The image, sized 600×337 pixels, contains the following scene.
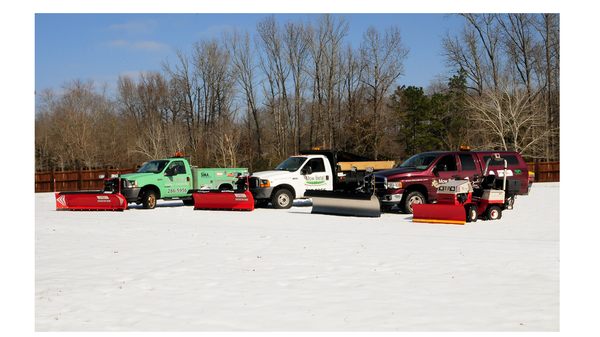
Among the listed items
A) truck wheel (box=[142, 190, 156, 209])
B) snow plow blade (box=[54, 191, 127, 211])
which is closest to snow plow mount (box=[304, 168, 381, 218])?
truck wheel (box=[142, 190, 156, 209])

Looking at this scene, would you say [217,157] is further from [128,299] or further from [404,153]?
[128,299]

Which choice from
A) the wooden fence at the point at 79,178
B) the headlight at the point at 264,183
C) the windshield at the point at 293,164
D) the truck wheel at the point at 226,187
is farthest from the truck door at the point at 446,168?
the wooden fence at the point at 79,178

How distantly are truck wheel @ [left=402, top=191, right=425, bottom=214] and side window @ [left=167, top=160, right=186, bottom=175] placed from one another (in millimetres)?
8442

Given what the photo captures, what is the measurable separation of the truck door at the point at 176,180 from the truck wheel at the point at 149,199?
1.38ft

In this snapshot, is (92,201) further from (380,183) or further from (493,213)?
(493,213)

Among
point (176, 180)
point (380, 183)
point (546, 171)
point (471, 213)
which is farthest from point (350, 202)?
point (546, 171)

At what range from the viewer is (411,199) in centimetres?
1864

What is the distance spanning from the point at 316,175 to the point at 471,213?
6334 millimetres

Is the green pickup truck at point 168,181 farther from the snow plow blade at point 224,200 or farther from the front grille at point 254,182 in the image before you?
the front grille at point 254,182

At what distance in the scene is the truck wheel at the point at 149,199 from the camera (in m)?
22.2

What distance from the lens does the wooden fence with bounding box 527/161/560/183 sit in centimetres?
4284

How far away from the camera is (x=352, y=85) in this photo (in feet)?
198

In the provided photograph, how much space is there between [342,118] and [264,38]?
10.5 metres

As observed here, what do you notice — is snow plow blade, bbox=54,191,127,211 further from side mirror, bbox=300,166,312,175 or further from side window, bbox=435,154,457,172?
side window, bbox=435,154,457,172
